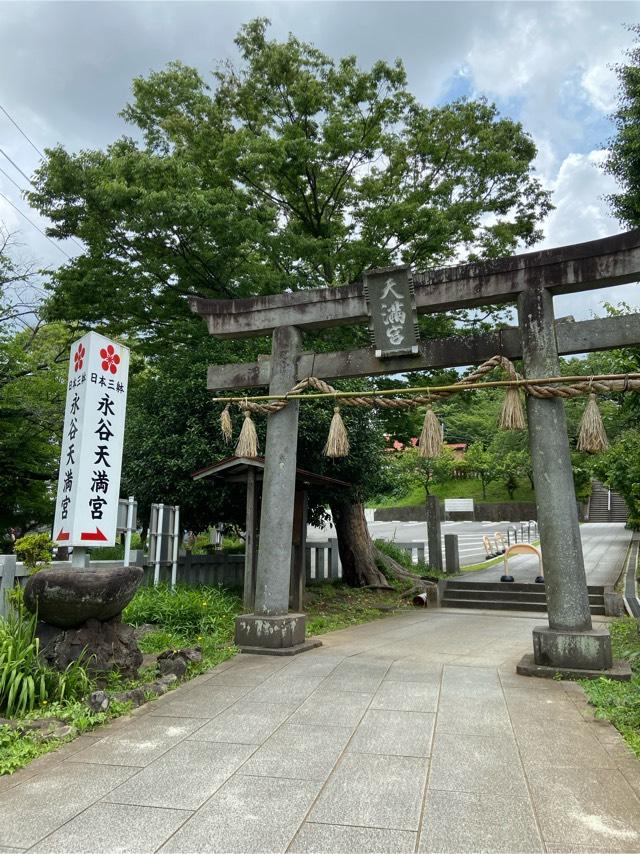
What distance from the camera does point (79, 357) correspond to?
6.56m

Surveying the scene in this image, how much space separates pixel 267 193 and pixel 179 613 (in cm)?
986

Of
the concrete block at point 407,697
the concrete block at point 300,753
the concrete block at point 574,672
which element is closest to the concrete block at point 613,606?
the concrete block at point 574,672

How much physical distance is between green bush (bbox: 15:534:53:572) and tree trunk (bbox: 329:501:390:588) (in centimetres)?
839

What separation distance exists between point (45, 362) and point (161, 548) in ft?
32.6

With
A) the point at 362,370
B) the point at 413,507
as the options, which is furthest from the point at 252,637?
the point at 413,507

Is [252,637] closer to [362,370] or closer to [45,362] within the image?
Answer: [362,370]

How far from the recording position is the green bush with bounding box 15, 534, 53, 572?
282 inches

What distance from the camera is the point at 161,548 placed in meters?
10.5

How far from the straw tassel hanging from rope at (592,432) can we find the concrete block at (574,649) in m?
1.97

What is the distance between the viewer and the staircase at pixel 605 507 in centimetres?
4012

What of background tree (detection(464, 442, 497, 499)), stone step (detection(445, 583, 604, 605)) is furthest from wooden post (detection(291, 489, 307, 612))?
background tree (detection(464, 442, 497, 499))

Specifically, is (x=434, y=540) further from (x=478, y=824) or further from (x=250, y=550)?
(x=478, y=824)

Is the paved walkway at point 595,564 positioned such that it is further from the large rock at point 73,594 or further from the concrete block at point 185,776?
the concrete block at point 185,776

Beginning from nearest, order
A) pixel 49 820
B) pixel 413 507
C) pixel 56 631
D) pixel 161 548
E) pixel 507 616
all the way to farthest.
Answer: pixel 49 820 → pixel 56 631 → pixel 161 548 → pixel 507 616 → pixel 413 507
